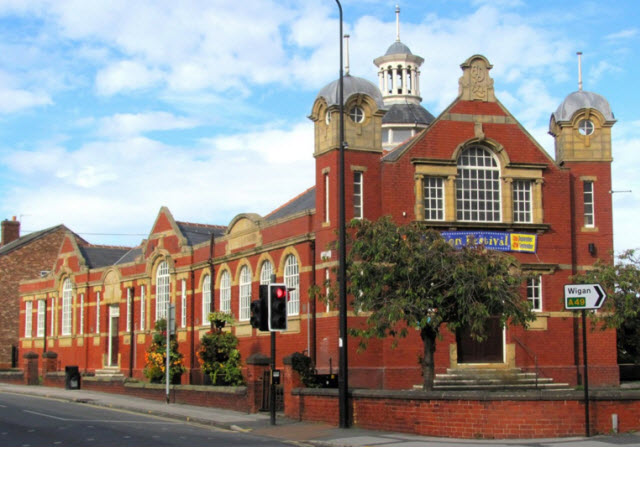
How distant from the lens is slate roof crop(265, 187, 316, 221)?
1473 inches

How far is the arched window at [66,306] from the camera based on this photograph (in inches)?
2179

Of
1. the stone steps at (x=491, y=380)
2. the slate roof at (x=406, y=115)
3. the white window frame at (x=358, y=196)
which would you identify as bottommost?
the stone steps at (x=491, y=380)

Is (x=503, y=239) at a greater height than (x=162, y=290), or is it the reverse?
(x=503, y=239)

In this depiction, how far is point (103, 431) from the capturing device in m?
21.4

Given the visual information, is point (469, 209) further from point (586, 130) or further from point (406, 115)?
point (406, 115)

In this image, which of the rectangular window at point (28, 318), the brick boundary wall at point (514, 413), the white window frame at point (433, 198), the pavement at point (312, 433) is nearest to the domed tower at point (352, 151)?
the white window frame at point (433, 198)

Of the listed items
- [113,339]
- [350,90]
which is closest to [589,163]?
[350,90]

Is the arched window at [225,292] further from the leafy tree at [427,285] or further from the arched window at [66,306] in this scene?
the arched window at [66,306]

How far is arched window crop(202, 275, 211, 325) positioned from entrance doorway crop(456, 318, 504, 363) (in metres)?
14.0

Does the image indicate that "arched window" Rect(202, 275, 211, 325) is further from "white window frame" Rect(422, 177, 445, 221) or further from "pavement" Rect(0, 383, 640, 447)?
"white window frame" Rect(422, 177, 445, 221)

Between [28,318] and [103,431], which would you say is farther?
A: [28,318]

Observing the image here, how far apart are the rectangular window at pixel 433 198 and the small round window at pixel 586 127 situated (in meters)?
6.09

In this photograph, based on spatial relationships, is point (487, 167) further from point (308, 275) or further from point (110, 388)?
point (110, 388)

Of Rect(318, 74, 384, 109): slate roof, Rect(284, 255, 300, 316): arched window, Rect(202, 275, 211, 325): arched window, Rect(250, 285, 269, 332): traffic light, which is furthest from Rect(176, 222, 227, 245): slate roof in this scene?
Rect(250, 285, 269, 332): traffic light
